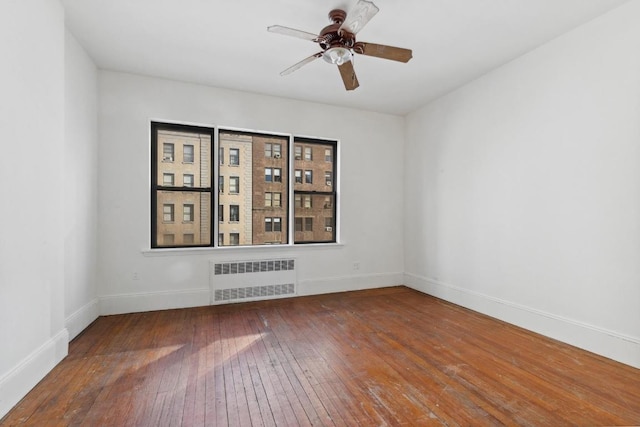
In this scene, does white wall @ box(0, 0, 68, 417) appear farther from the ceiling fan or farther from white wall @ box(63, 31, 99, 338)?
the ceiling fan

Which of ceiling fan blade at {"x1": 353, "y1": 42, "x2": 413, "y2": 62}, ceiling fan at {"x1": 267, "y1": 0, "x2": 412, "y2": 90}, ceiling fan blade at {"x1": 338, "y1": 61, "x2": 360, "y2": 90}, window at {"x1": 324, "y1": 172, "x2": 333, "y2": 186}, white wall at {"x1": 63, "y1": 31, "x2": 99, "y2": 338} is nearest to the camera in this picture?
ceiling fan at {"x1": 267, "y1": 0, "x2": 412, "y2": 90}

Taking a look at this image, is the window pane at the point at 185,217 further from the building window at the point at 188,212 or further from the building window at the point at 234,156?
the building window at the point at 234,156

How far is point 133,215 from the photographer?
3.67 m

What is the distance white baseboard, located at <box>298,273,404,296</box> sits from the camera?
4484 millimetres

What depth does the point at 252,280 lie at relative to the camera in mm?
4152

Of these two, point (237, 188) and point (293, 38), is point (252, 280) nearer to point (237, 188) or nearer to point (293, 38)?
point (237, 188)

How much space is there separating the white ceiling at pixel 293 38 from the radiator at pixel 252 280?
2.40 meters

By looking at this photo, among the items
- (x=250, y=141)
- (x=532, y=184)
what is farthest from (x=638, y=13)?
(x=250, y=141)

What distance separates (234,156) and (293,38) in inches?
84.1

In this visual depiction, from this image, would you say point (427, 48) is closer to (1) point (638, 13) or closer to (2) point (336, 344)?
(1) point (638, 13)

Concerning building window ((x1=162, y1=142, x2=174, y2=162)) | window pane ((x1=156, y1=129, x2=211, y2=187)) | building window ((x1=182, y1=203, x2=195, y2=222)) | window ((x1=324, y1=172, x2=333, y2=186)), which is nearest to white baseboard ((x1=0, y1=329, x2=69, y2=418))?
building window ((x1=182, y1=203, x2=195, y2=222))

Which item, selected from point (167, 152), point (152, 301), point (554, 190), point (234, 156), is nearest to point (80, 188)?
point (167, 152)

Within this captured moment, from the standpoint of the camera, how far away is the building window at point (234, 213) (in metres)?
4.39

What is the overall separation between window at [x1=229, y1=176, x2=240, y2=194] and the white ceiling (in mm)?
1256
